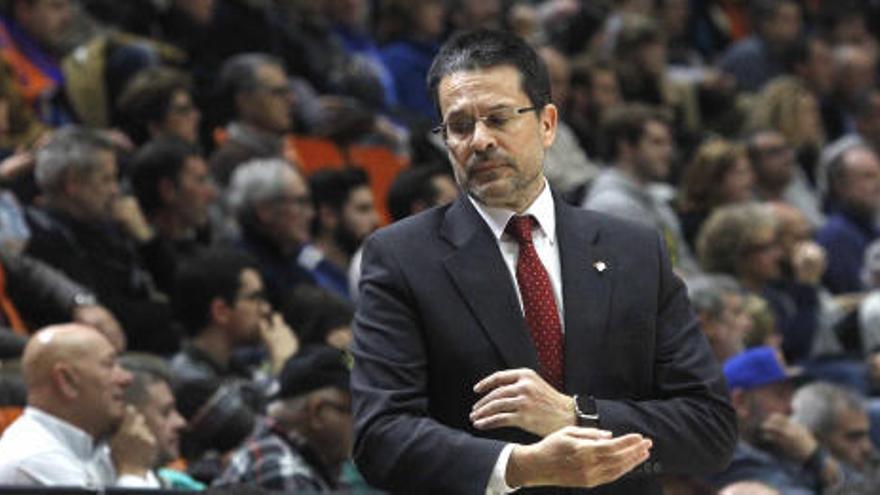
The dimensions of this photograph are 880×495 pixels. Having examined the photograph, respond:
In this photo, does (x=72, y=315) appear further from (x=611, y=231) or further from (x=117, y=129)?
(x=611, y=231)

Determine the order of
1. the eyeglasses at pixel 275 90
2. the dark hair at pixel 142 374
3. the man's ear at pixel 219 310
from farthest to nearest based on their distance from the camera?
1. the eyeglasses at pixel 275 90
2. the man's ear at pixel 219 310
3. the dark hair at pixel 142 374

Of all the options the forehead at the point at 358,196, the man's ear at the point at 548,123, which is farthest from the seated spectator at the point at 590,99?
the man's ear at the point at 548,123

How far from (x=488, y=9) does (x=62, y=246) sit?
4860 mm

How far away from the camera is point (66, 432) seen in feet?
19.4

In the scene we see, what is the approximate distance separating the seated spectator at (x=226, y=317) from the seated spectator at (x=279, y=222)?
0.69 metres

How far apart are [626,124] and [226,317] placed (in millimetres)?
2877

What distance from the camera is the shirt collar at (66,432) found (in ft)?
19.3

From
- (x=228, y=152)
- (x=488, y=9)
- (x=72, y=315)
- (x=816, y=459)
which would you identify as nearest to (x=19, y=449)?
(x=72, y=315)

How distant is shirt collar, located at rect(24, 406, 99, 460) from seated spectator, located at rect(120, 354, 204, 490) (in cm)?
35

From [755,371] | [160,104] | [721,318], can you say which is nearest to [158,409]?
[755,371]

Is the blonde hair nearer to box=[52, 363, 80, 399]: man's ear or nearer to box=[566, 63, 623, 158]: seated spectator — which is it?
box=[566, 63, 623, 158]: seated spectator

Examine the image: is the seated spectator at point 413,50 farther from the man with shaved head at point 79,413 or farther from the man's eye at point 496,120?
the man's eye at point 496,120

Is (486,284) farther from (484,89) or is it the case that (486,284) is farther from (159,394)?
(159,394)

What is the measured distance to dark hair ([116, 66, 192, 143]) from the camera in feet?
30.1
